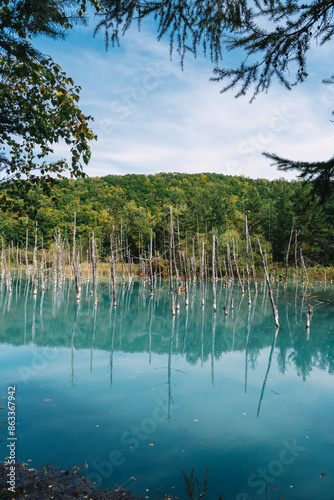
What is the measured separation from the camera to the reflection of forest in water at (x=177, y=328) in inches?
556

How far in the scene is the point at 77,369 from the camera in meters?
11.2

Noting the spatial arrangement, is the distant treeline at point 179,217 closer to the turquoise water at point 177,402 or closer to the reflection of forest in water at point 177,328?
the reflection of forest in water at point 177,328

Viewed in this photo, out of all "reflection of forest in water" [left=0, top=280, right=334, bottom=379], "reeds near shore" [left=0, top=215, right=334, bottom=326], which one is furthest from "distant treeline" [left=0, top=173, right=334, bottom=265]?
"reflection of forest in water" [left=0, top=280, right=334, bottom=379]

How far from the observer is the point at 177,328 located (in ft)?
59.6

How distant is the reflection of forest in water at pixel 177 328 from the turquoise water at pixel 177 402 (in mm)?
109

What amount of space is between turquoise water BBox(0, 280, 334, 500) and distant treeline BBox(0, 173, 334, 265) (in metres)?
18.5

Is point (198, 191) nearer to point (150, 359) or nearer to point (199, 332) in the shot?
point (199, 332)

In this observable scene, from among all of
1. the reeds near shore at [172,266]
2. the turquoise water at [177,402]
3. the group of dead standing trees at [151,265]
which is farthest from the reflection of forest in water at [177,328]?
the reeds near shore at [172,266]

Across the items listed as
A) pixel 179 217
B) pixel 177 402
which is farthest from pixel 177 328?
pixel 179 217

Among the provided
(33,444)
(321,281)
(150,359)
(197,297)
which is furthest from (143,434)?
(321,281)

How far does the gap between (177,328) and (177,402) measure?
9.48 metres

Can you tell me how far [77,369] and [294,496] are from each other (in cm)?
787

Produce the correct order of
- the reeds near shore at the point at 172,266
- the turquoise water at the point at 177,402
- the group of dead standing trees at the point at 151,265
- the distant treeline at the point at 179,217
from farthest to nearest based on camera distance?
the distant treeline at the point at 179,217, the reeds near shore at the point at 172,266, the group of dead standing trees at the point at 151,265, the turquoise water at the point at 177,402

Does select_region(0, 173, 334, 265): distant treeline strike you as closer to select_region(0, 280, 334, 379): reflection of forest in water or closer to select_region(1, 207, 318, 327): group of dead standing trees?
select_region(1, 207, 318, 327): group of dead standing trees
